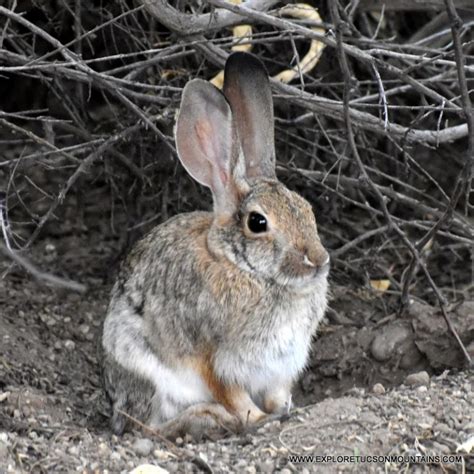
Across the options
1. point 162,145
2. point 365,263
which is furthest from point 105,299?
point 365,263

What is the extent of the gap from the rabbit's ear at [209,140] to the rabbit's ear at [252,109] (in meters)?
0.10

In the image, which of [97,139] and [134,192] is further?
[134,192]

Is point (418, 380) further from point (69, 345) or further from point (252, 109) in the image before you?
point (69, 345)

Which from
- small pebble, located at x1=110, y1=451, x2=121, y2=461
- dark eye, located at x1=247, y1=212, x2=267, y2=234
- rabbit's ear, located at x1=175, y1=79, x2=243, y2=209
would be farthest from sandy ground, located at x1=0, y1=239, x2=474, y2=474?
rabbit's ear, located at x1=175, y1=79, x2=243, y2=209

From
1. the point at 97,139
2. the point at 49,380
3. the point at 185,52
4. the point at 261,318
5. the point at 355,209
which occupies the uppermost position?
the point at 185,52

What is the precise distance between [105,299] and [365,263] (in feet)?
4.88

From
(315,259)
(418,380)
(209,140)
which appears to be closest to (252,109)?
(209,140)

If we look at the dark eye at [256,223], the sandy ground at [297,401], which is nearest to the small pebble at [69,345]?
the sandy ground at [297,401]

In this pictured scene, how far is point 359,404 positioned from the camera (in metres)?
4.45

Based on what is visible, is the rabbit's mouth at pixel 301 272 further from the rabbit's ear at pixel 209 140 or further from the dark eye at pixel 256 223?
the rabbit's ear at pixel 209 140

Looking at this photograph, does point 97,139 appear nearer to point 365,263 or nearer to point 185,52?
point 185,52

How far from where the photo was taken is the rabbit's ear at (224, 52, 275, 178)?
468 centimetres

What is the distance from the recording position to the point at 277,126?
587 centimetres

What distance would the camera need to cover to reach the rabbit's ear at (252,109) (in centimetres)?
468
